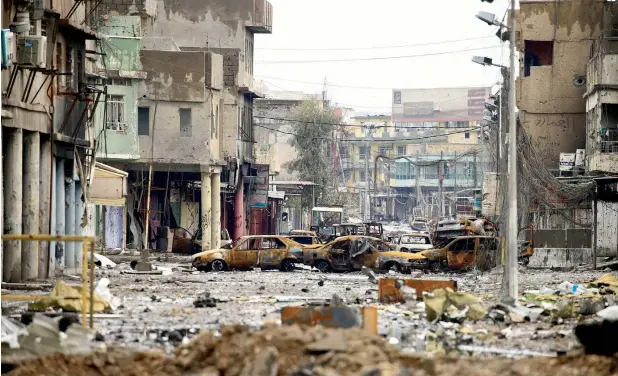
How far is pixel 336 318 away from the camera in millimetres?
18188

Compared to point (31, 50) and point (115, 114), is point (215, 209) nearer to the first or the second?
point (115, 114)

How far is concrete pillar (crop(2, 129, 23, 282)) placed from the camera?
1179 inches

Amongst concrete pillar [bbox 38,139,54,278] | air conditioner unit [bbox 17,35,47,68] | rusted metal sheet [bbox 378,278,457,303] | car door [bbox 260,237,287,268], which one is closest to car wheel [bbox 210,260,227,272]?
→ car door [bbox 260,237,287,268]

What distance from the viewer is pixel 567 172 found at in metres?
60.8

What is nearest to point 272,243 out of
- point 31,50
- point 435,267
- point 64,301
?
point 435,267

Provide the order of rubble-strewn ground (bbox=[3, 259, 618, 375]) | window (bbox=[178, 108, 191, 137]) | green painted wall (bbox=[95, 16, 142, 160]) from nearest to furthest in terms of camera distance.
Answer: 1. rubble-strewn ground (bbox=[3, 259, 618, 375])
2. green painted wall (bbox=[95, 16, 142, 160])
3. window (bbox=[178, 108, 191, 137])

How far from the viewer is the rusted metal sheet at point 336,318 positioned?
18.1m

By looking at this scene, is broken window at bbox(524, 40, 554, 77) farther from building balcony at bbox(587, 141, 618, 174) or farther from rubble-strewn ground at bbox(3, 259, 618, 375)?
rubble-strewn ground at bbox(3, 259, 618, 375)

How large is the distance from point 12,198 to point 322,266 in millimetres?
15397

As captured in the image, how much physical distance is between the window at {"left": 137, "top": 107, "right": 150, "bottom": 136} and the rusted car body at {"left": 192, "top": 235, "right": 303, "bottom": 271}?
47.6ft

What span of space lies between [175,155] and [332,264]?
16.1 meters

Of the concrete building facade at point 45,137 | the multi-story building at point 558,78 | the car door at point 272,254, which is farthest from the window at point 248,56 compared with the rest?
the concrete building facade at point 45,137

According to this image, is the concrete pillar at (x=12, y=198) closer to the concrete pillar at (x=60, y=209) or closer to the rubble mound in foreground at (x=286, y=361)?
the concrete pillar at (x=60, y=209)

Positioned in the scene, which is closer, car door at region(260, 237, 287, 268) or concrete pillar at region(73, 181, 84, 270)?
concrete pillar at region(73, 181, 84, 270)
